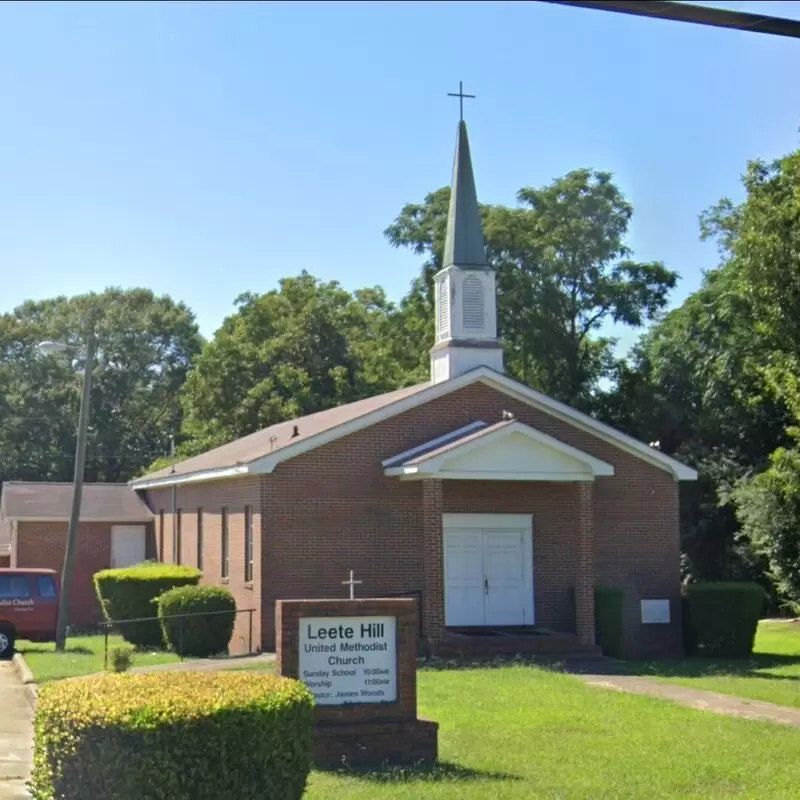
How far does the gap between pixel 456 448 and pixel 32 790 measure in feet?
50.2

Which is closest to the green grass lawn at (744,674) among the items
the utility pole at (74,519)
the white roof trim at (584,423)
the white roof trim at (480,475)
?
the white roof trim at (480,475)

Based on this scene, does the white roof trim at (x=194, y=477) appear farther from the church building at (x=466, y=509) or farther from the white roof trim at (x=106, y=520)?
the white roof trim at (x=106, y=520)

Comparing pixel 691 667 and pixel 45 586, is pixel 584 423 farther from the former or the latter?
pixel 45 586

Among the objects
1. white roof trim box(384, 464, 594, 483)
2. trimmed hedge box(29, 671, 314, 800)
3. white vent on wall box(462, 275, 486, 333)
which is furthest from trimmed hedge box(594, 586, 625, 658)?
trimmed hedge box(29, 671, 314, 800)

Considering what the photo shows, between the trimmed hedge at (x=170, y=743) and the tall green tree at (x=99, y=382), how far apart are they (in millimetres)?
59650

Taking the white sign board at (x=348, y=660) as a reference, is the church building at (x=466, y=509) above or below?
above

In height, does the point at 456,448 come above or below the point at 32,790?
above

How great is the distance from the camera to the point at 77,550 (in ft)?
119

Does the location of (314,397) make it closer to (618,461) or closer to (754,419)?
(754,419)

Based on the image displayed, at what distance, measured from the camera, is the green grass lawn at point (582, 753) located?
33.7ft

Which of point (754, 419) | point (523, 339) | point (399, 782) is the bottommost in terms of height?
point (399, 782)

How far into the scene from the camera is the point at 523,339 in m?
43.2

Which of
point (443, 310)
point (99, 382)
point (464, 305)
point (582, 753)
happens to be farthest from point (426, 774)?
point (99, 382)

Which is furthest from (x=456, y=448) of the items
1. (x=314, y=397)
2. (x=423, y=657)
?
(x=314, y=397)
